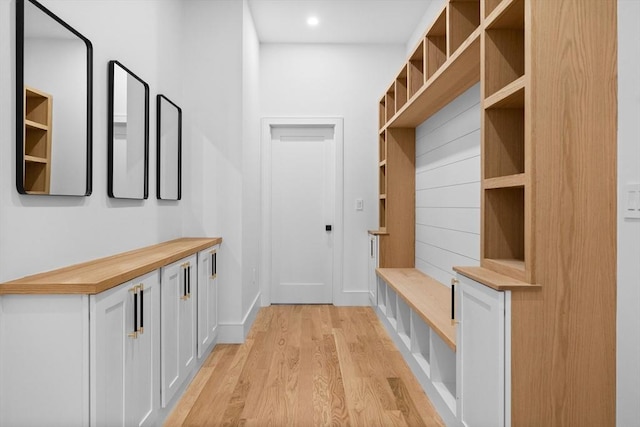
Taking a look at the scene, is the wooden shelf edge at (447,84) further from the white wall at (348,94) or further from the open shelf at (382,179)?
the white wall at (348,94)

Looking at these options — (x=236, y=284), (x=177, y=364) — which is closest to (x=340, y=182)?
(x=236, y=284)

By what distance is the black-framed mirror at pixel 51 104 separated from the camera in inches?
61.5

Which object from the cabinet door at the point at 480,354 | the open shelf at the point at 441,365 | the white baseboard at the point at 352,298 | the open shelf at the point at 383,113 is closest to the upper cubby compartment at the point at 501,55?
the cabinet door at the point at 480,354

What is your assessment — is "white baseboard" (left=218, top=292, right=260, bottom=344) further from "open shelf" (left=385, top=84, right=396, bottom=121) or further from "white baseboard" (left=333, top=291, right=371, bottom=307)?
"open shelf" (left=385, top=84, right=396, bottom=121)

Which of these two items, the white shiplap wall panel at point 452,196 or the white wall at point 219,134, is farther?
the white wall at point 219,134

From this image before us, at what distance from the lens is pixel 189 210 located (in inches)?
141

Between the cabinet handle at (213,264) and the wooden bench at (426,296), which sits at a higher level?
the cabinet handle at (213,264)

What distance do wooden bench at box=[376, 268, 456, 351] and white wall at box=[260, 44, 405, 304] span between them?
1075 millimetres

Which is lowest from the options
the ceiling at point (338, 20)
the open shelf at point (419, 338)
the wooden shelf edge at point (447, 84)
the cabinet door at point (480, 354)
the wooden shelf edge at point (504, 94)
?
the open shelf at point (419, 338)

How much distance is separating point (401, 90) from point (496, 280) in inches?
102

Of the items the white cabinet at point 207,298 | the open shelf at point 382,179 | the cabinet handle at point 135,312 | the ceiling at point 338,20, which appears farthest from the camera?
the open shelf at point 382,179

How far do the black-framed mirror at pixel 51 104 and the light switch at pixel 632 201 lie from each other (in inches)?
85.3

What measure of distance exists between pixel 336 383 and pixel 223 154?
6.61ft

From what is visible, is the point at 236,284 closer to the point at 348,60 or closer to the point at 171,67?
the point at 171,67
